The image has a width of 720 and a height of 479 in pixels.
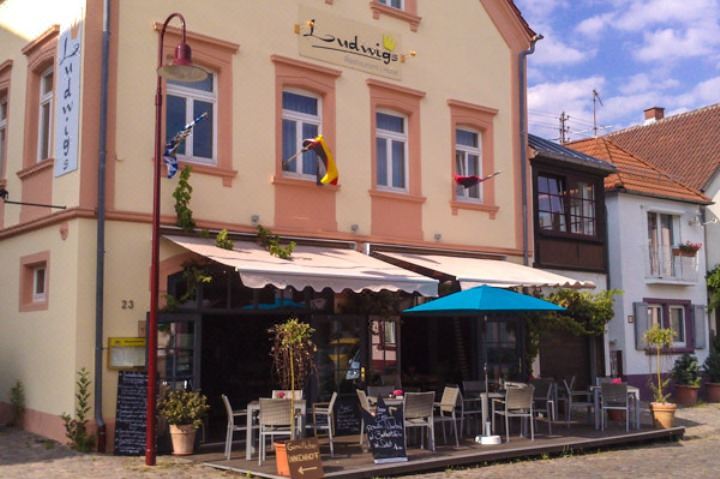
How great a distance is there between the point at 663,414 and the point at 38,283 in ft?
34.9

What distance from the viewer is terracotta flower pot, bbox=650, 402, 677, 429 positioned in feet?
48.4

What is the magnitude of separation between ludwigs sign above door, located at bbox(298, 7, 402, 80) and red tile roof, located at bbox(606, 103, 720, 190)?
12.6m

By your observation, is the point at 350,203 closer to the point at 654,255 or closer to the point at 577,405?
the point at 577,405

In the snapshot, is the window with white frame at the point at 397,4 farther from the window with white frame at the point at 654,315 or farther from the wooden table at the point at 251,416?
the window with white frame at the point at 654,315

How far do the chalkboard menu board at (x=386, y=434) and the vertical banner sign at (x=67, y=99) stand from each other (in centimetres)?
548

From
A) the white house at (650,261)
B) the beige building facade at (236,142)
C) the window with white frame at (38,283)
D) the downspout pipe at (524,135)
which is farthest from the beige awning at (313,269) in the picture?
the white house at (650,261)

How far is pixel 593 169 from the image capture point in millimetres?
19969

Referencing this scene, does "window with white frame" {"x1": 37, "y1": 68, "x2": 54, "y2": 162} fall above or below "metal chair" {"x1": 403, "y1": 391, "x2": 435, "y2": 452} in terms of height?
above

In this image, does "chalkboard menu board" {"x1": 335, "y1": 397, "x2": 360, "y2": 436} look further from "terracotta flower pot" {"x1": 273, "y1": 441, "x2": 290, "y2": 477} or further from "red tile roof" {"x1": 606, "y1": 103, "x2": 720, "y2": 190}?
"red tile roof" {"x1": 606, "y1": 103, "x2": 720, "y2": 190}

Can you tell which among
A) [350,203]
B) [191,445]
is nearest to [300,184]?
[350,203]

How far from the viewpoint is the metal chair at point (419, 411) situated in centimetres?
1194

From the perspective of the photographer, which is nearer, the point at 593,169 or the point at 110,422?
the point at 110,422

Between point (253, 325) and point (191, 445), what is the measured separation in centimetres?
678

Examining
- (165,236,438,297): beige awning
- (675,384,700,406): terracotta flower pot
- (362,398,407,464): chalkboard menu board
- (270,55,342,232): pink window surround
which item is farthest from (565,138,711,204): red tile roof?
(362,398,407,464): chalkboard menu board
